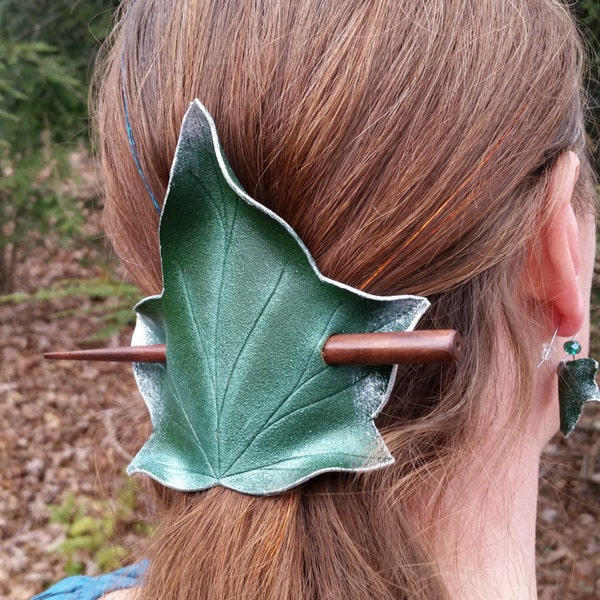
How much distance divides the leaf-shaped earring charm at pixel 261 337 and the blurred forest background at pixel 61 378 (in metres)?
1.88

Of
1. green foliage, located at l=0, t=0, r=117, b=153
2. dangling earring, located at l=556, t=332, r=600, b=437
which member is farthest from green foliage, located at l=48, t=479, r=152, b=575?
dangling earring, located at l=556, t=332, r=600, b=437

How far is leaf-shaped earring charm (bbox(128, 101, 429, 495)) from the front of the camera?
926 millimetres

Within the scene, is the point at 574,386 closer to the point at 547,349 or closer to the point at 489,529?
the point at 547,349

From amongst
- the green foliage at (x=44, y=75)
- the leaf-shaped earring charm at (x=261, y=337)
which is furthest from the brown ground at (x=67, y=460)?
the leaf-shaped earring charm at (x=261, y=337)

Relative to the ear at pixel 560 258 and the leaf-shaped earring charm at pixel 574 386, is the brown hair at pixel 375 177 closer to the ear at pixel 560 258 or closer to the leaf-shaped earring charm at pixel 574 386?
the ear at pixel 560 258

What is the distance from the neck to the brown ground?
42.9 inches

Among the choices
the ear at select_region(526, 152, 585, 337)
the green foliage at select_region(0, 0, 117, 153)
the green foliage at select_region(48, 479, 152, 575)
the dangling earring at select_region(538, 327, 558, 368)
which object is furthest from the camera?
the green foliage at select_region(0, 0, 117, 153)

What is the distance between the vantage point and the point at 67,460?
413 centimetres

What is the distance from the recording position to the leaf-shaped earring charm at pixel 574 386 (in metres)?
1.14

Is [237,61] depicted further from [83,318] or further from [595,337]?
[83,318]

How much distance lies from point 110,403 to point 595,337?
312 cm

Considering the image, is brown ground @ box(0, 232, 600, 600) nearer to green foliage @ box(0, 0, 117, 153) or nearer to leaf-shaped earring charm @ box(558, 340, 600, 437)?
green foliage @ box(0, 0, 117, 153)

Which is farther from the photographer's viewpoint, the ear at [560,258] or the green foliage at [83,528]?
the green foliage at [83,528]

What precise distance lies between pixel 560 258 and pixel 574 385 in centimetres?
25
